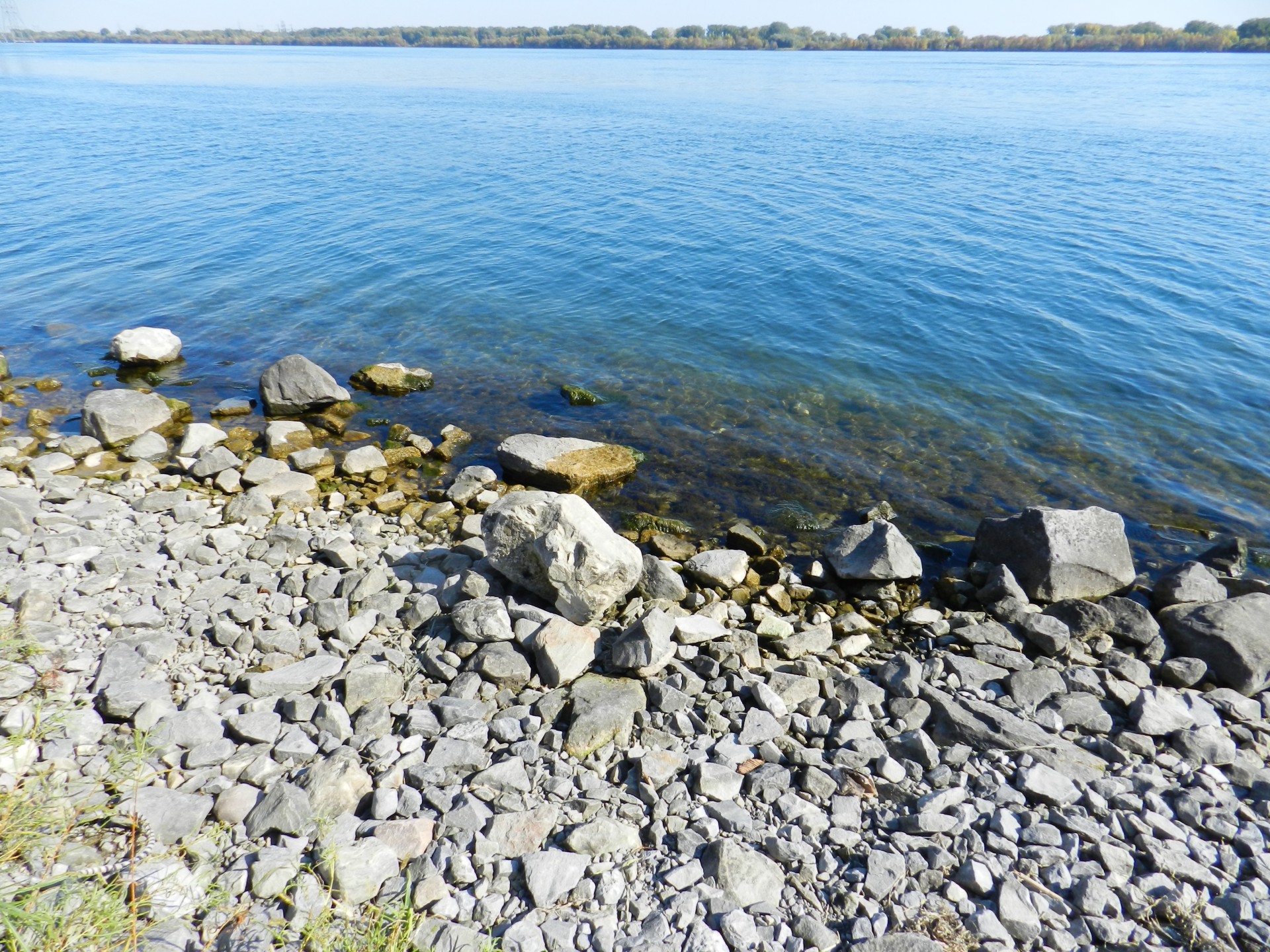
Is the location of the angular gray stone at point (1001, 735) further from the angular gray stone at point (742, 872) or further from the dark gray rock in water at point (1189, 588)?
the dark gray rock in water at point (1189, 588)

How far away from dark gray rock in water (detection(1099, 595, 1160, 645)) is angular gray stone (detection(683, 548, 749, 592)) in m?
4.87

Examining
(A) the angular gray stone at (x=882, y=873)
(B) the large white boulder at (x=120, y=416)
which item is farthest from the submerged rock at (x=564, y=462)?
(A) the angular gray stone at (x=882, y=873)

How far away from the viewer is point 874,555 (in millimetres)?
10711

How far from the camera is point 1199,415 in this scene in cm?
1595

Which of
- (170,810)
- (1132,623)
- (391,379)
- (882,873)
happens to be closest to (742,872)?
(882,873)

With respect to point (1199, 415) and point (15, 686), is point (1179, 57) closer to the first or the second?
point (1199, 415)

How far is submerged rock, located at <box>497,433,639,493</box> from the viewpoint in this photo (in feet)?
43.4

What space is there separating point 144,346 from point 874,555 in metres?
17.4

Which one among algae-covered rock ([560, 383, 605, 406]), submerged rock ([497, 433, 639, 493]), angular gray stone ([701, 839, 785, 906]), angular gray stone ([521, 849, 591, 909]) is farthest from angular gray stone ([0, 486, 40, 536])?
angular gray stone ([701, 839, 785, 906])

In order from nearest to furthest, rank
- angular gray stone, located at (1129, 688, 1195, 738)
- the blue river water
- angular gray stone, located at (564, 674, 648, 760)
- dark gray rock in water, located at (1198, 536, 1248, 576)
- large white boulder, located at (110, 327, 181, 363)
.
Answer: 1. angular gray stone, located at (564, 674, 648, 760)
2. angular gray stone, located at (1129, 688, 1195, 738)
3. dark gray rock in water, located at (1198, 536, 1248, 576)
4. the blue river water
5. large white boulder, located at (110, 327, 181, 363)

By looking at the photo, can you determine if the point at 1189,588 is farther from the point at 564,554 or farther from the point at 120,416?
the point at 120,416

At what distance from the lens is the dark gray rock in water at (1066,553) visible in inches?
414

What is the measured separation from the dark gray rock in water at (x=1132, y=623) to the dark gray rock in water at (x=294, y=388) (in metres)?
14.9

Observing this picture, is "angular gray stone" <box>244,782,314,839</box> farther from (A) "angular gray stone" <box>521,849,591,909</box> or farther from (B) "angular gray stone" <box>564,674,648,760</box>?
(B) "angular gray stone" <box>564,674,648,760</box>
